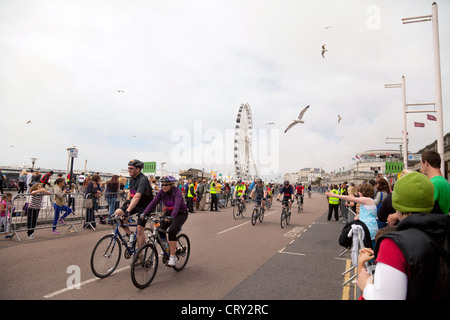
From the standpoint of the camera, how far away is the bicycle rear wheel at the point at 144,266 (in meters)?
4.34

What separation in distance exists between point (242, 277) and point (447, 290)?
4.03 meters

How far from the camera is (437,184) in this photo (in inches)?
132

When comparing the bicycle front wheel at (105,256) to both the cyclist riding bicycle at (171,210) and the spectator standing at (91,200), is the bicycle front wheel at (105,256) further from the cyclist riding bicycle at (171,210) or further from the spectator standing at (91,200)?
the spectator standing at (91,200)

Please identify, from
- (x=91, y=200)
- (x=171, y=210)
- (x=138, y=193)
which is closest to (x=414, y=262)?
(x=171, y=210)

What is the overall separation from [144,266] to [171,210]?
3.89ft

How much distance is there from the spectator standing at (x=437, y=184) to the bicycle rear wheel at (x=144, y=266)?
4033 mm

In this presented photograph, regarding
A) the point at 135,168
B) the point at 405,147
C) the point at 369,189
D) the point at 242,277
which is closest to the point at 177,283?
the point at 242,277

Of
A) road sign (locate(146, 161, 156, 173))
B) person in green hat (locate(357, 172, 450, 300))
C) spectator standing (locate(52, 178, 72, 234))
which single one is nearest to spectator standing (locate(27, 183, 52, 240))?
spectator standing (locate(52, 178, 72, 234))

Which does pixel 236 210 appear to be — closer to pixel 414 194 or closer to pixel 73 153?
pixel 414 194

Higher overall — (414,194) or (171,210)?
(414,194)

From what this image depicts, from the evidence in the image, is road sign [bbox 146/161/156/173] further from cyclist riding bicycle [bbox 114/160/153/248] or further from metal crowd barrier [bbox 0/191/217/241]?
cyclist riding bicycle [bbox 114/160/153/248]

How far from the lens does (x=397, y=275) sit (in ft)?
4.42

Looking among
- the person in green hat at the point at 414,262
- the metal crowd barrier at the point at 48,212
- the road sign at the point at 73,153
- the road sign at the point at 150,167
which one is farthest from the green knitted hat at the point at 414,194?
the road sign at the point at 150,167

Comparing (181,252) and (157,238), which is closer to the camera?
(157,238)
